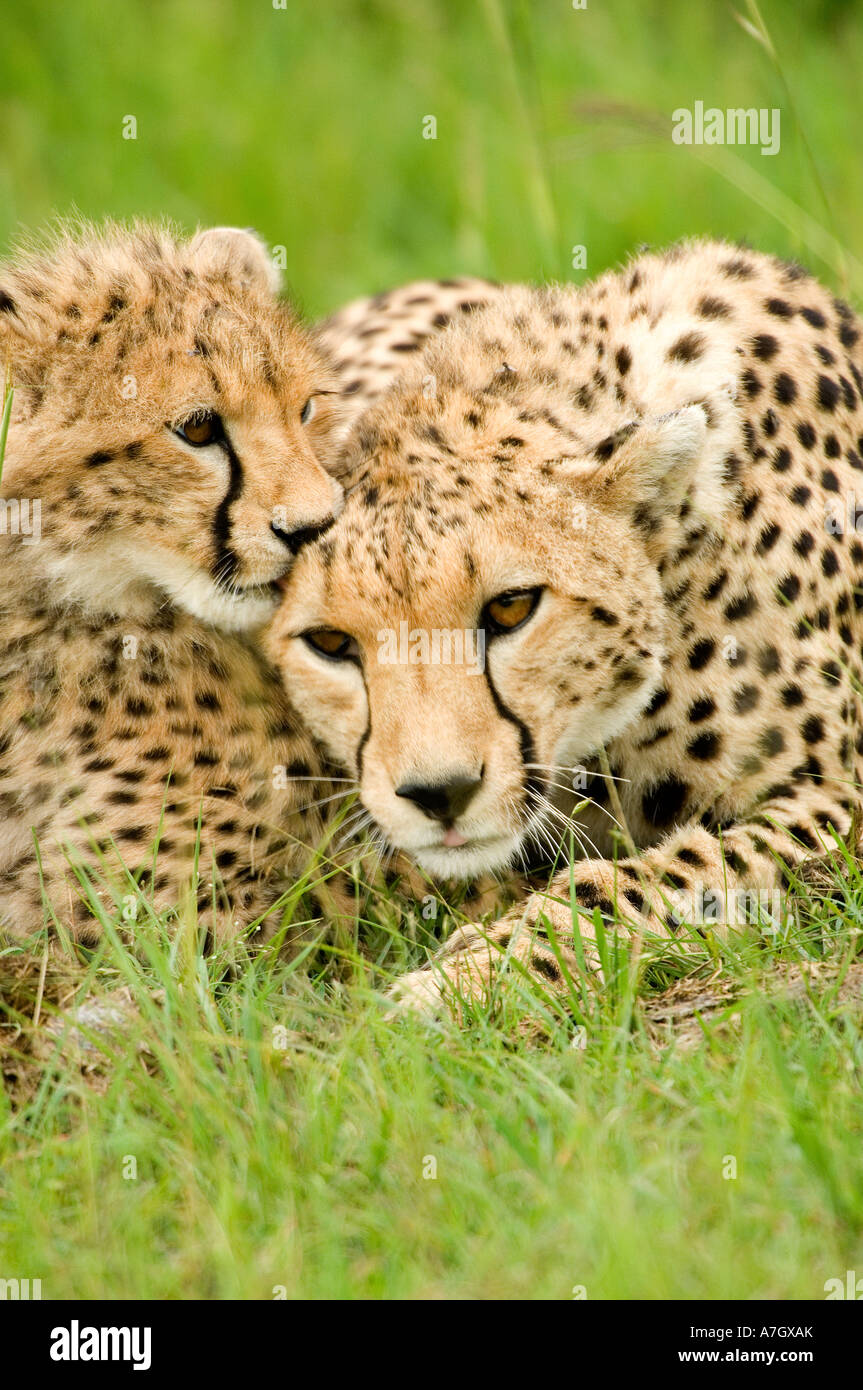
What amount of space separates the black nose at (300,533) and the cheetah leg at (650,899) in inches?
31.0

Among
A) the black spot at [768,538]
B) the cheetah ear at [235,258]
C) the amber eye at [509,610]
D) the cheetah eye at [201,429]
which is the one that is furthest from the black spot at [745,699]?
the cheetah ear at [235,258]

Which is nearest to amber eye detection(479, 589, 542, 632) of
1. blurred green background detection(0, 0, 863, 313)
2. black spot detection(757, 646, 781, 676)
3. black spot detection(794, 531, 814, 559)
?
black spot detection(757, 646, 781, 676)

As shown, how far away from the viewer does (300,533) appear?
331 cm

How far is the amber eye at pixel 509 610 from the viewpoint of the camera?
325 centimetres

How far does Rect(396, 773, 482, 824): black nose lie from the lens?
309cm

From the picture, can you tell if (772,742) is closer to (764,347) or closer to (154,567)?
(764,347)

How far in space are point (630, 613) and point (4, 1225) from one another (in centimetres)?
160

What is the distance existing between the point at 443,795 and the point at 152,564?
2.48ft

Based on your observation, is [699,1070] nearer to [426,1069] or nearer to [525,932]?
[426,1069]

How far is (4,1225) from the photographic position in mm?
2525

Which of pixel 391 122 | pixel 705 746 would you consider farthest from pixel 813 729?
pixel 391 122

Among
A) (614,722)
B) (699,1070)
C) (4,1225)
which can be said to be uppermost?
(614,722)

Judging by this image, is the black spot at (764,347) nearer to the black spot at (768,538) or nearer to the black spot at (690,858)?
the black spot at (768,538)

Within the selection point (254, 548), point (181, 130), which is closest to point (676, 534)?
point (254, 548)
